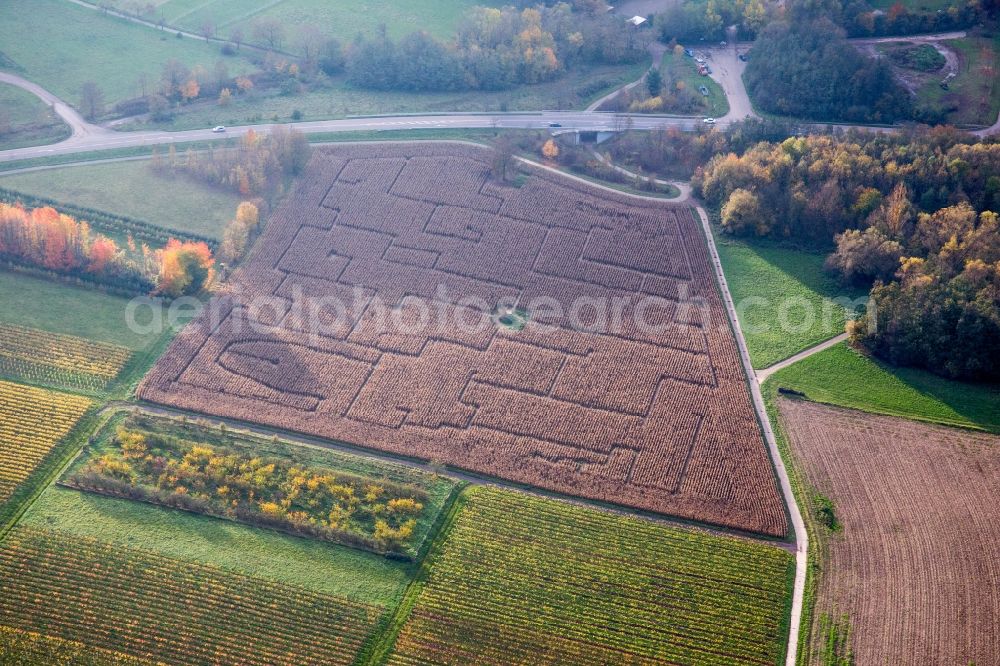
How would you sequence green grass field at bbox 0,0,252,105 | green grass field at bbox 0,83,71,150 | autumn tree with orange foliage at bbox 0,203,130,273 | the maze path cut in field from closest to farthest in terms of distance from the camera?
the maze path cut in field → autumn tree with orange foliage at bbox 0,203,130,273 → green grass field at bbox 0,83,71,150 → green grass field at bbox 0,0,252,105

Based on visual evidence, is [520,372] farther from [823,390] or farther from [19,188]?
[19,188]

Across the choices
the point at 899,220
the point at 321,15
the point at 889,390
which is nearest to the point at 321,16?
the point at 321,15

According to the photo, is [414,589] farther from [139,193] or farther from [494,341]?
[139,193]

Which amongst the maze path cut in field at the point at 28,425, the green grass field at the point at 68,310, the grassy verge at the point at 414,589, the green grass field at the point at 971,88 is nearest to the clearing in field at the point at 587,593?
the grassy verge at the point at 414,589

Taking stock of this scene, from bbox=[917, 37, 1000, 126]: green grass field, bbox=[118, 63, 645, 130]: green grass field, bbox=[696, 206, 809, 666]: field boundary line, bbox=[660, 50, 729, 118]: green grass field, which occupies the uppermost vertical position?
bbox=[917, 37, 1000, 126]: green grass field

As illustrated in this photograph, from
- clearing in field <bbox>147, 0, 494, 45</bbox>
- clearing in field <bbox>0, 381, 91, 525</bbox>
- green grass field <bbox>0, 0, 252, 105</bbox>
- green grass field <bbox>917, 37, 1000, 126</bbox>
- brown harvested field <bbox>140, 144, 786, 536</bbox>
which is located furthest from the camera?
clearing in field <bbox>147, 0, 494, 45</bbox>

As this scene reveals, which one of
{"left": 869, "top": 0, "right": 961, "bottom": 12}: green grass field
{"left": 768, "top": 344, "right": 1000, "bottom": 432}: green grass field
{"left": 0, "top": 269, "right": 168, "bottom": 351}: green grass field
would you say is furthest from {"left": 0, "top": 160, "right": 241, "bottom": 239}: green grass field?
{"left": 869, "top": 0, "right": 961, "bottom": 12}: green grass field

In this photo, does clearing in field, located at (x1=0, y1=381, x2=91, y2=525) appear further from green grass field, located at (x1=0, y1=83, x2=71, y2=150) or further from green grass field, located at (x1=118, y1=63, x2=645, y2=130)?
green grass field, located at (x1=118, y1=63, x2=645, y2=130)

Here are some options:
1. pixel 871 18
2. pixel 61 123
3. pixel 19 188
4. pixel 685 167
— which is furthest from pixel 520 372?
pixel 871 18
